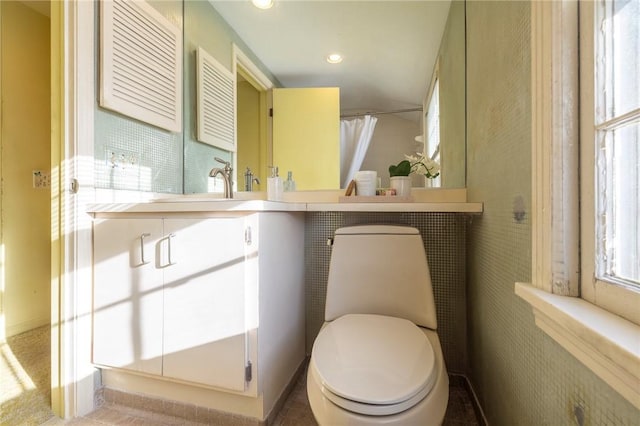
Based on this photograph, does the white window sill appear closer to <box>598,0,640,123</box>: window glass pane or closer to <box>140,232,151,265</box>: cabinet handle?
<box>598,0,640,123</box>: window glass pane

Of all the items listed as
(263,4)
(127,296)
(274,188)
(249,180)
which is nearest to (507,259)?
(274,188)

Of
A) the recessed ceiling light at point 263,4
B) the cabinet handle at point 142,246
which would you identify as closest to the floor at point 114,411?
the cabinet handle at point 142,246

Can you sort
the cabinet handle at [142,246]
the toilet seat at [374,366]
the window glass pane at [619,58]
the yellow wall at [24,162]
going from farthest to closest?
1. the yellow wall at [24,162]
2. the cabinet handle at [142,246]
3. the toilet seat at [374,366]
4. the window glass pane at [619,58]

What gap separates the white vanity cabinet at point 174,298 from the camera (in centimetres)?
100

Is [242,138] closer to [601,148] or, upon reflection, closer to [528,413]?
[601,148]

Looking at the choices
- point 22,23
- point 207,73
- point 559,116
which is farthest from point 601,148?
point 22,23

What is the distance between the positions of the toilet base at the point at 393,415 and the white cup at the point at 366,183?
817 mm

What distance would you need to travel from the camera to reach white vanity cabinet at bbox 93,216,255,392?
1.00 m

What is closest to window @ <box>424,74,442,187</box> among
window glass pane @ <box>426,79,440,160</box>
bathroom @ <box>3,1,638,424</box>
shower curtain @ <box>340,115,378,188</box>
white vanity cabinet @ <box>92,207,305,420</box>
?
window glass pane @ <box>426,79,440,160</box>

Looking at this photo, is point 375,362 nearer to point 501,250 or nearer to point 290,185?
point 501,250

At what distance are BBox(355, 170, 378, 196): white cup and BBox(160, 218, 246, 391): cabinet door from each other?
64cm

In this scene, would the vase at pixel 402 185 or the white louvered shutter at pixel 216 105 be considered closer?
the vase at pixel 402 185

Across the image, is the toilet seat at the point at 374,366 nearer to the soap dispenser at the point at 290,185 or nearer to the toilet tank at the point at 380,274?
the toilet tank at the point at 380,274

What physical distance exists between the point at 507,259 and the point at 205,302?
3.43 feet
